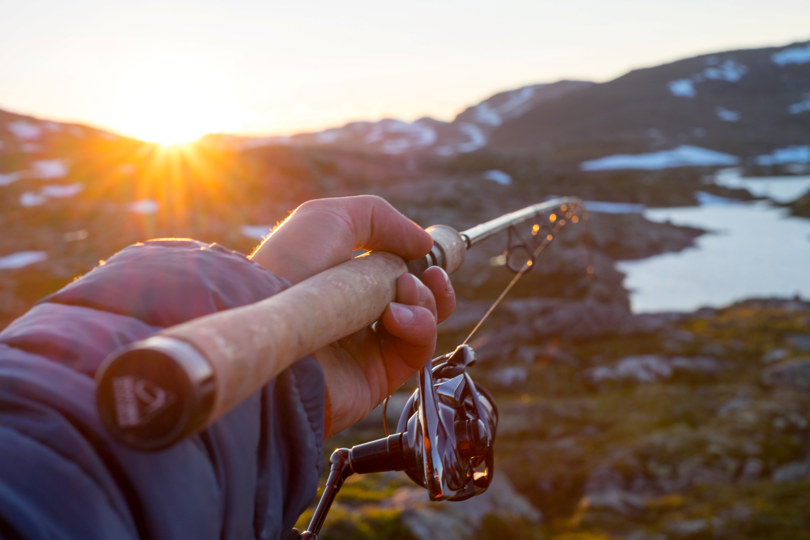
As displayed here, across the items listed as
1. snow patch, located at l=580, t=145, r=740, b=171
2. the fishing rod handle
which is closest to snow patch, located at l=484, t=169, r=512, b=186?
snow patch, located at l=580, t=145, r=740, b=171

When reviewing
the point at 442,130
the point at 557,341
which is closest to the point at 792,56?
the point at 442,130

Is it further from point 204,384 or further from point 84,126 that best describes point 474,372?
point 84,126

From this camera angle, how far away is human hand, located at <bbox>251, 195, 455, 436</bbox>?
169 centimetres

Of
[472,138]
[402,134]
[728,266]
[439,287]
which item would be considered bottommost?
[728,266]

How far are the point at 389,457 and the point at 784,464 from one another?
704 centimetres

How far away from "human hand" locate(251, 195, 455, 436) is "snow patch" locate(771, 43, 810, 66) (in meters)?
140

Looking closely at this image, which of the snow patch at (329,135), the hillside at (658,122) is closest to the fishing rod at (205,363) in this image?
the hillside at (658,122)

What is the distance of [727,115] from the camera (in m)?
99.8

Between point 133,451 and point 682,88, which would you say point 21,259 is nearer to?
point 133,451

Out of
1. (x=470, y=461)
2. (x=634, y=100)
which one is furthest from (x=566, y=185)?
(x=634, y=100)

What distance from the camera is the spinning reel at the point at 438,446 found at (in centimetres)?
153

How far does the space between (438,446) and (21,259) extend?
28.0 metres

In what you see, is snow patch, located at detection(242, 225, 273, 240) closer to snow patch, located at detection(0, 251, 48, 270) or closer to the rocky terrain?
the rocky terrain

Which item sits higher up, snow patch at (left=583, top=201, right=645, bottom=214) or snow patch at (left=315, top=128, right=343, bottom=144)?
snow patch at (left=315, top=128, right=343, bottom=144)
